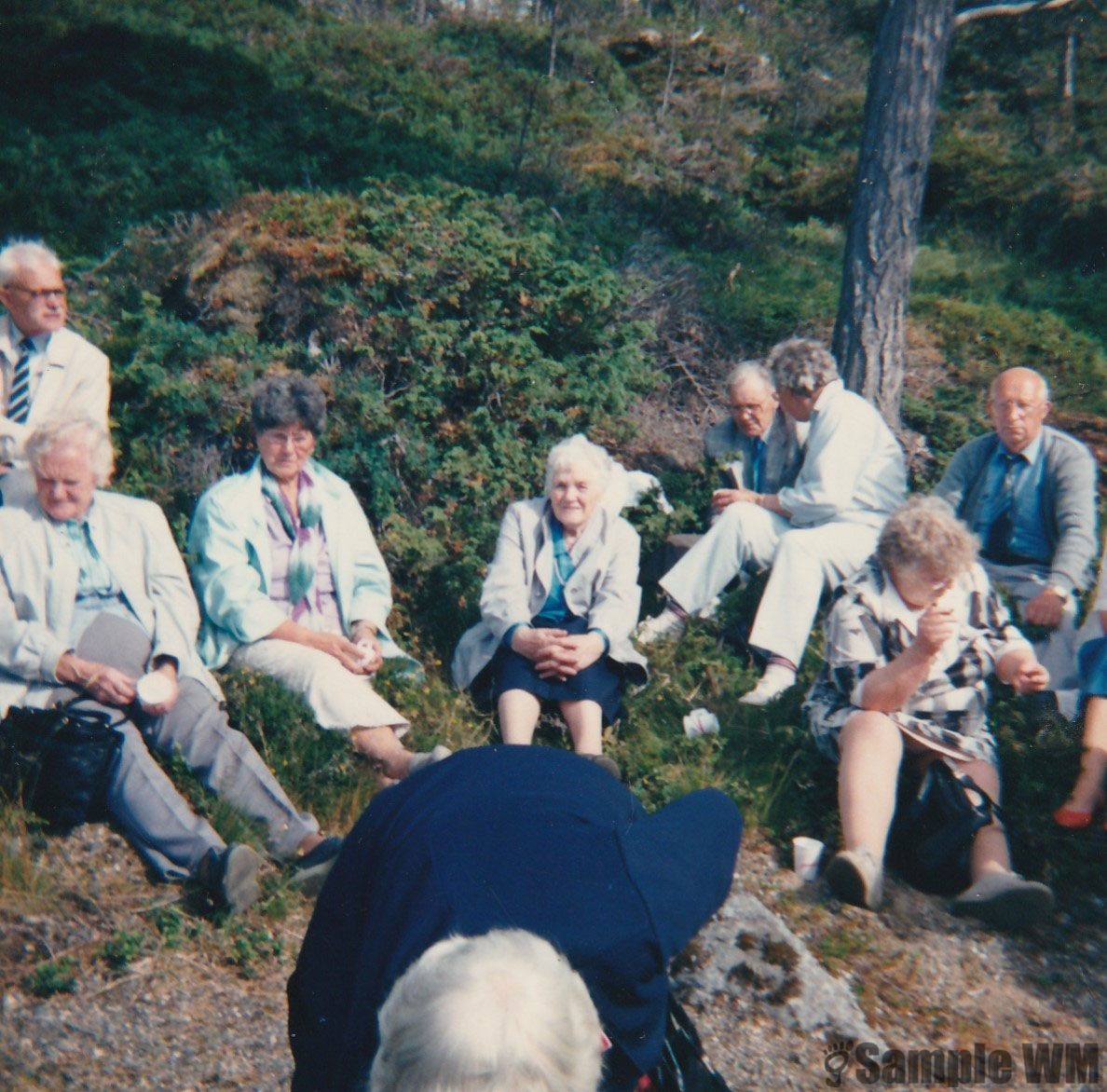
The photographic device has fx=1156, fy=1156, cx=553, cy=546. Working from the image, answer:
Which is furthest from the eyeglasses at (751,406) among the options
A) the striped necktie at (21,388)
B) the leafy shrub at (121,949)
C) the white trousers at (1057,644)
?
the leafy shrub at (121,949)

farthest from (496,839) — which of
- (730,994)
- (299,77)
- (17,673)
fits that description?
(299,77)

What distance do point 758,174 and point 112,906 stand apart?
32.4ft

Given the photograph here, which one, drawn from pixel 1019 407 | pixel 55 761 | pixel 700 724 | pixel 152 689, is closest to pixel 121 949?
pixel 55 761

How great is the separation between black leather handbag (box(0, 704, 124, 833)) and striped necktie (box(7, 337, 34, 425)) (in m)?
1.80

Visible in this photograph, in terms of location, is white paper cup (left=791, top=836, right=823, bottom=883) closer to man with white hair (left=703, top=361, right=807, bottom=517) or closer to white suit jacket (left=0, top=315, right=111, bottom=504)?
man with white hair (left=703, top=361, right=807, bottom=517)

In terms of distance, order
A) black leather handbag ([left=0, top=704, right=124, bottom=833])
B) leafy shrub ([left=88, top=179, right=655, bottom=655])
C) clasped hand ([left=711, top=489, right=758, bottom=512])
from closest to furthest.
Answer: black leather handbag ([left=0, top=704, right=124, bottom=833]) → clasped hand ([left=711, top=489, right=758, bottom=512]) → leafy shrub ([left=88, top=179, right=655, bottom=655])

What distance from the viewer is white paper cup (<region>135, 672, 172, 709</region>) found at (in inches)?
168

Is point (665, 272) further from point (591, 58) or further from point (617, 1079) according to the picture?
point (617, 1079)

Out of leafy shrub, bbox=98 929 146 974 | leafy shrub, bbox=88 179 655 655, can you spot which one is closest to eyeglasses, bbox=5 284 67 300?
leafy shrub, bbox=88 179 655 655

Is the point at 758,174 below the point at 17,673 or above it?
above

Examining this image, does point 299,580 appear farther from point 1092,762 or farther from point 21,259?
point 1092,762

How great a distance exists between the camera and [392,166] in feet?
29.8

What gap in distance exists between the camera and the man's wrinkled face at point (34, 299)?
5234 mm

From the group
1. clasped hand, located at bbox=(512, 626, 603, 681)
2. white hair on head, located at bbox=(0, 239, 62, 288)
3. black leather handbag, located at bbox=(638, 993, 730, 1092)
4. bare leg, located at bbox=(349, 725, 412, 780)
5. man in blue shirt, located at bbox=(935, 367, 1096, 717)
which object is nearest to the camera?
black leather handbag, located at bbox=(638, 993, 730, 1092)
